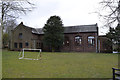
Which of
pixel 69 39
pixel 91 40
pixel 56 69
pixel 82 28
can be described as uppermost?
pixel 82 28

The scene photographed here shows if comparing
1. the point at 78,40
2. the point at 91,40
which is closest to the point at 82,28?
the point at 78,40

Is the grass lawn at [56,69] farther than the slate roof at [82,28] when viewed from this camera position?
No

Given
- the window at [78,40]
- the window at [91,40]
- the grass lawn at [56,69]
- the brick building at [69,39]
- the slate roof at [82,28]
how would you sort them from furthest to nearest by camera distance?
the window at [78,40]
the slate roof at [82,28]
the brick building at [69,39]
the window at [91,40]
the grass lawn at [56,69]

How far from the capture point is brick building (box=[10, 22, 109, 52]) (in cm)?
Result: 2716

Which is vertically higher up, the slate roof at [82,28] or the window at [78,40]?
the slate roof at [82,28]

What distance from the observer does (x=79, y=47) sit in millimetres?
28141

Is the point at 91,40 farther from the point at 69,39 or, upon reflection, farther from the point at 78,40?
the point at 69,39

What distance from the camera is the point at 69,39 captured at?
29422 mm

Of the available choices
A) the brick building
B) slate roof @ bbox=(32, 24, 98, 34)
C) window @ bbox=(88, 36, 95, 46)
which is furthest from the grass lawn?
slate roof @ bbox=(32, 24, 98, 34)

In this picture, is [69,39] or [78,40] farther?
[69,39]

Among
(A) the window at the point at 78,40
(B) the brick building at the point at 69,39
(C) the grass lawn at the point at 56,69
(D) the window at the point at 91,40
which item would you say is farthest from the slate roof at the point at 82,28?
(C) the grass lawn at the point at 56,69

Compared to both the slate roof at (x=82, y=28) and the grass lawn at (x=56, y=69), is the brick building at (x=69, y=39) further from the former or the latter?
the grass lawn at (x=56, y=69)

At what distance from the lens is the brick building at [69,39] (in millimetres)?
27156

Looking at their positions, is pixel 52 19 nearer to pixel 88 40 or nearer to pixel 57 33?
pixel 57 33
